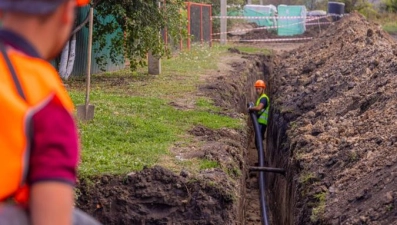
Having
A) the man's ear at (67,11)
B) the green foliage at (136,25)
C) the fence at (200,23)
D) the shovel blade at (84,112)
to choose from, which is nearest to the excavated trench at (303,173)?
the shovel blade at (84,112)

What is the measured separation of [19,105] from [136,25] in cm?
1388

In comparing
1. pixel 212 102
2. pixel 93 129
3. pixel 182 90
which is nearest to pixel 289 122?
pixel 212 102

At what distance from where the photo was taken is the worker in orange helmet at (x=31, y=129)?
1809mm

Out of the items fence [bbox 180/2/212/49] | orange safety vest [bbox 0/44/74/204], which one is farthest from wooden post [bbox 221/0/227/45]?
orange safety vest [bbox 0/44/74/204]

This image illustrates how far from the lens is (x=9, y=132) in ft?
5.86

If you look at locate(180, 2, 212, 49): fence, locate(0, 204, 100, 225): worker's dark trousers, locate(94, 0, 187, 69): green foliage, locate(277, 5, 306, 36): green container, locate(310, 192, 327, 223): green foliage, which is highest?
locate(0, 204, 100, 225): worker's dark trousers

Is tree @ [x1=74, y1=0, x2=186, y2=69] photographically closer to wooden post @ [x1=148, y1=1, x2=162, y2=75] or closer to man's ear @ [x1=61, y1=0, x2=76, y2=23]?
wooden post @ [x1=148, y1=1, x2=162, y2=75]

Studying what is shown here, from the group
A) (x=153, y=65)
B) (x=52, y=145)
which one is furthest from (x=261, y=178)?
(x=52, y=145)

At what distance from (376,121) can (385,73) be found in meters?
3.16

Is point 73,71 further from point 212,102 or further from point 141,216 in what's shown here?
point 141,216

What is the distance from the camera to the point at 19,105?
5.93 ft

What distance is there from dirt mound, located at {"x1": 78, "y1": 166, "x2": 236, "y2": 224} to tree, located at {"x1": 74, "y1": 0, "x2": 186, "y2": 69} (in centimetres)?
751

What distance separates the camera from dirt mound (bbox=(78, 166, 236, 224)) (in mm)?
8062

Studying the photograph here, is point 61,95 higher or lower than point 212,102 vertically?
higher
